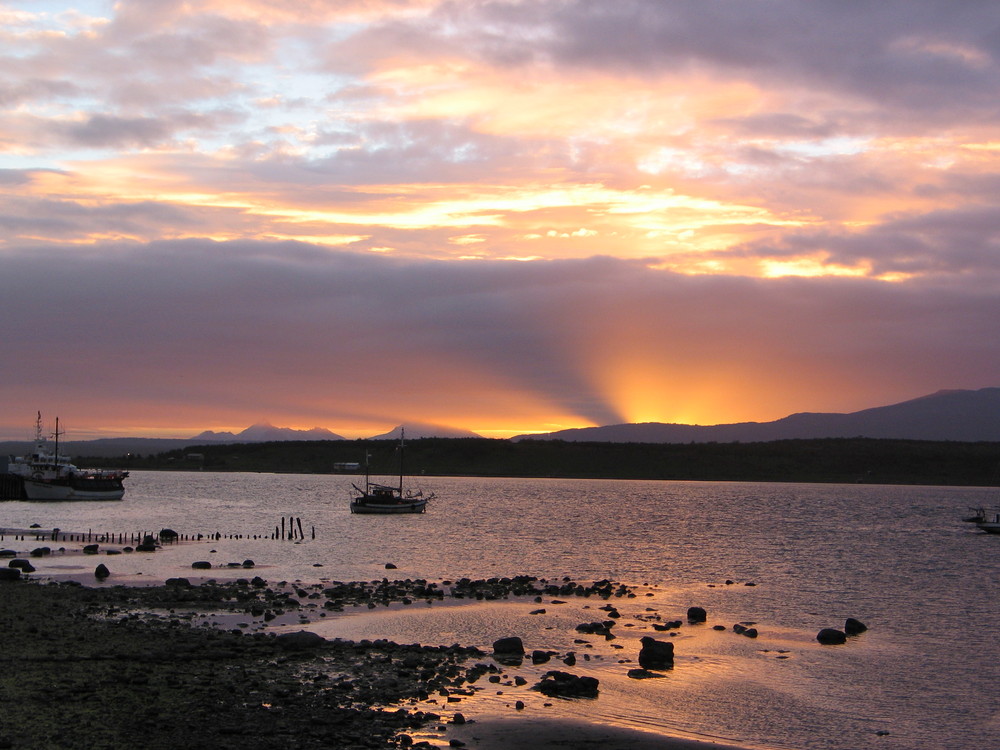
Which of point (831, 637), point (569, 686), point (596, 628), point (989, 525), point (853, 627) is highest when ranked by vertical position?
point (569, 686)

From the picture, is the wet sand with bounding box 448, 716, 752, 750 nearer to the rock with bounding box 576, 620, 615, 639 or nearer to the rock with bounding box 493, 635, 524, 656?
the rock with bounding box 493, 635, 524, 656

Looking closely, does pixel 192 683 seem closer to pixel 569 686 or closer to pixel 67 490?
pixel 569 686

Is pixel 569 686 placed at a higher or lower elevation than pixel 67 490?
higher

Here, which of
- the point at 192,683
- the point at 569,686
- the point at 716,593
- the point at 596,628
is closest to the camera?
the point at 192,683

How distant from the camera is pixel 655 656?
2738 centimetres

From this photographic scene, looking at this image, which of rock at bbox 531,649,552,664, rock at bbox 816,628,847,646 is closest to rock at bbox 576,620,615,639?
rock at bbox 531,649,552,664

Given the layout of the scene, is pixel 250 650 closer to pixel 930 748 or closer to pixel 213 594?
pixel 213 594

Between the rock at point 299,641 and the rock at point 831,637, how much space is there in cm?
1726

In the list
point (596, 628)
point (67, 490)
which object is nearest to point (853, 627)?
point (596, 628)

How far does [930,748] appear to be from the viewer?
20859 millimetres

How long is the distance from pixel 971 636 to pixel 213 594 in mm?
29121

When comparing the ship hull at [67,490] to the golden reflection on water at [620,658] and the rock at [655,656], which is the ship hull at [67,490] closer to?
the golden reflection on water at [620,658]

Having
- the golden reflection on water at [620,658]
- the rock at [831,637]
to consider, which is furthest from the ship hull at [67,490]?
the rock at [831,637]

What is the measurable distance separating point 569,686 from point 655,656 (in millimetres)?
4716
